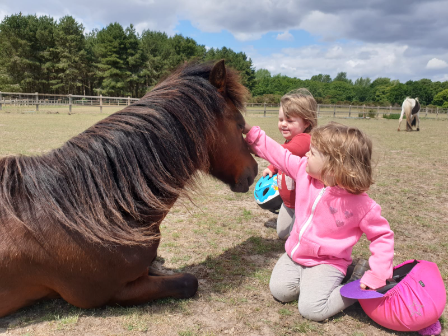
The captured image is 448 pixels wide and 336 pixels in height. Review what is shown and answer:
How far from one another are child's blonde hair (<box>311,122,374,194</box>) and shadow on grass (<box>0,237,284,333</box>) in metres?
Result: 1.16

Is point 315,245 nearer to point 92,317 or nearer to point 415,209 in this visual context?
point 92,317

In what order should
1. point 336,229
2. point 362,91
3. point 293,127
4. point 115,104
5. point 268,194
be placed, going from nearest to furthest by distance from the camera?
point 336,229 → point 293,127 → point 268,194 → point 115,104 → point 362,91

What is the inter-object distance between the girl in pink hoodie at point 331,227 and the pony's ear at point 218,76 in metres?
0.79

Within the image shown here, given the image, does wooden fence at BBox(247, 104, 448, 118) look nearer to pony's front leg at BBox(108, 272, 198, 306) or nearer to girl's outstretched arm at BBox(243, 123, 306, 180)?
girl's outstretched arm at BBox(243, 123, 306, 180)

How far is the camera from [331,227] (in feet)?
7.36

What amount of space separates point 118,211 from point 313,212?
4.69 feet

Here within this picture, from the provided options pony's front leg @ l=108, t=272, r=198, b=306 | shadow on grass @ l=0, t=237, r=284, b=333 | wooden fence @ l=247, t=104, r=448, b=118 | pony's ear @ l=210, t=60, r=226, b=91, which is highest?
wooden fence @ l=247, t=104, r=448, b=118

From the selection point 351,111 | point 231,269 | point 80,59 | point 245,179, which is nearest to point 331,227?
point 245,179

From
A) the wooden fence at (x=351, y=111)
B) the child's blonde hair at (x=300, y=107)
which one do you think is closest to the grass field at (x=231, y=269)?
the child's blonde hair at (x=300, y=107)

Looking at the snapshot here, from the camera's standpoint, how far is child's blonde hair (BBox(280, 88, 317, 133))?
3.08 m

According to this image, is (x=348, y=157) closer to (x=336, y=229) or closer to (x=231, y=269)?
(x=336, y=229)

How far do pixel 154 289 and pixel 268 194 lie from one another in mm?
1933

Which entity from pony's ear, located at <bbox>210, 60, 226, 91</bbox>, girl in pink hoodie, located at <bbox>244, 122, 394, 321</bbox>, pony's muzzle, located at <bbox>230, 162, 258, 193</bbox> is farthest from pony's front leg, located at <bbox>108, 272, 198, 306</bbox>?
pony's ear, located at <bbox>210, 60, 226, 91</bbox>

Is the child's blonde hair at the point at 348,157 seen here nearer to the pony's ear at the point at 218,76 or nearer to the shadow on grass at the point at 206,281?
the pony's ear at the point at 218,76
